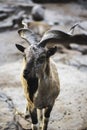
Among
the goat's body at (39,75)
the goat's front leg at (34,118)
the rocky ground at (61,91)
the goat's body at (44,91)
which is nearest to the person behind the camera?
the goat's body at (39,75)

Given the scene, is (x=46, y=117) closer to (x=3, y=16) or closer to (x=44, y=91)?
(x=44, y=91)

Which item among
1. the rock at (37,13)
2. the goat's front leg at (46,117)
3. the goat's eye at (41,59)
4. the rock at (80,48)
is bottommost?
the rock at (37,13)

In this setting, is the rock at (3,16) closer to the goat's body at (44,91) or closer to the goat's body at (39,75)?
the goat's body at (39,75)

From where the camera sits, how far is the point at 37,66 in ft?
16.8

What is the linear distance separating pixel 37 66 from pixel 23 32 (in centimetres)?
115

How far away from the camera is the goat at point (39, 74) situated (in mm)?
5109

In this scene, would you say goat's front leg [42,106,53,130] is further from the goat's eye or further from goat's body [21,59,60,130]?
the goat's eye

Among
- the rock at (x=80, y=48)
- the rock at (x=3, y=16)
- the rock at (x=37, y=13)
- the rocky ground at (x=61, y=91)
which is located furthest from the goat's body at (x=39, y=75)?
the rock at (x=37, y=13)

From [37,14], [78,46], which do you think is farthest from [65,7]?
[78,46]

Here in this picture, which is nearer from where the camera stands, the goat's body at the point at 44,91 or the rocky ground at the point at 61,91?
the goat's body at the point at 44,91

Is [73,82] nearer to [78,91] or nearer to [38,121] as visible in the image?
[78,91]

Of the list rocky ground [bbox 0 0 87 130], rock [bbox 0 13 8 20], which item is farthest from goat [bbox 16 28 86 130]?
rock [bbox 0 13 8 20]

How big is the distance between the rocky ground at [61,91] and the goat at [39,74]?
524mm

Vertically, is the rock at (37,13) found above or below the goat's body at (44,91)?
below
